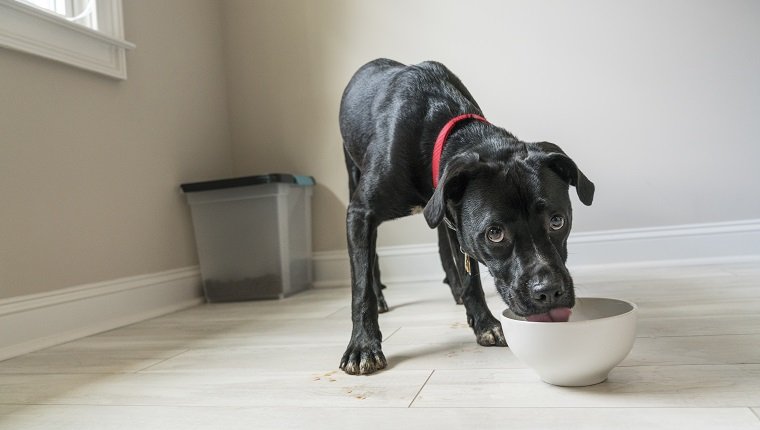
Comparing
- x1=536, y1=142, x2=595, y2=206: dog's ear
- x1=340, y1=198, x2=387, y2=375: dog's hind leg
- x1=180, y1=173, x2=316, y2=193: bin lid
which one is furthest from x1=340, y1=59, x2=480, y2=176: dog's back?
x1=180, y1=173, x2=316, y2=193: bin lid

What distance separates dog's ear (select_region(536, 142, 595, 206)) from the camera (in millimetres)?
1312

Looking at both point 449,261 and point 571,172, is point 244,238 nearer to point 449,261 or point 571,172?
point 449,261

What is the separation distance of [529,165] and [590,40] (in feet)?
6.29

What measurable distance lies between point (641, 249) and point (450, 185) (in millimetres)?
1923

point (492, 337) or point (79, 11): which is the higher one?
point (79, 11)

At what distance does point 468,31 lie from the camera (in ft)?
10.2

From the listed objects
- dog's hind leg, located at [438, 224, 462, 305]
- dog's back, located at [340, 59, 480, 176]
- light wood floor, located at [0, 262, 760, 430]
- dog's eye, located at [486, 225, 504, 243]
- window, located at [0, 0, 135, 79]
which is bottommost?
light wood floor, located at [0, 262, 760, 430]

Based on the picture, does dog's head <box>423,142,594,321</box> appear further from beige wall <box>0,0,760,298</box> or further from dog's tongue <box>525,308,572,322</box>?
beige wall <box>0,0,760,298</box>

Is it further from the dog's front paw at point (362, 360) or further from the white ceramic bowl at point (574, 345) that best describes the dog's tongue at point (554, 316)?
the dog's front paw at point (362, 360)

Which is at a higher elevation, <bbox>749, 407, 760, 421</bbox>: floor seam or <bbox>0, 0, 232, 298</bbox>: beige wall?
<bbox>0, 0, 232, 298</bbox>: beige wall

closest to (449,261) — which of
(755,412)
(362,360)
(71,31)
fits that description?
(362,360)

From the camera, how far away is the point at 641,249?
9.63ft

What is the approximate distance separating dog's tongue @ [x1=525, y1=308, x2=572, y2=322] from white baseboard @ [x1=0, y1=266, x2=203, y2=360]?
1622 millimetres

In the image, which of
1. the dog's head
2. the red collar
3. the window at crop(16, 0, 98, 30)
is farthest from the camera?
the window at crop(16, 0, 98, 30)
